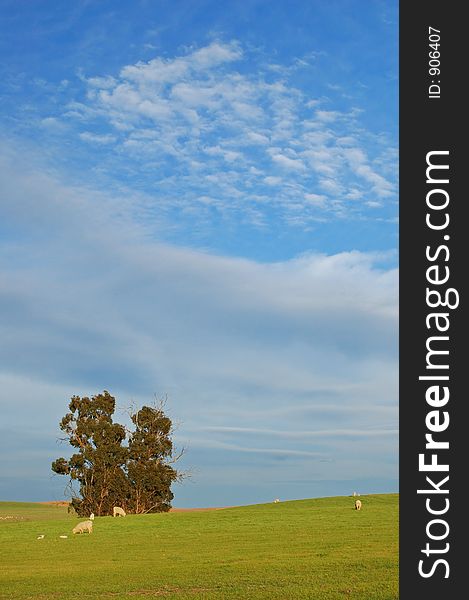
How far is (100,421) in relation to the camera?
73062 mm

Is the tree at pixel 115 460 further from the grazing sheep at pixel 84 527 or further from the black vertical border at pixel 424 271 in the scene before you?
the black vertical border at pixel 424 271

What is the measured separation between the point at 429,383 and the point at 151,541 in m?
36.1

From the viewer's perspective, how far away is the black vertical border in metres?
10.6

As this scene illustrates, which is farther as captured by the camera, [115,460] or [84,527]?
[115,460]

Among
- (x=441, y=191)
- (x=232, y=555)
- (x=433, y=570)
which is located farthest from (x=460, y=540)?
(x=232, y=555)

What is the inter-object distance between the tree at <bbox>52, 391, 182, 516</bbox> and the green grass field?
43.7ft

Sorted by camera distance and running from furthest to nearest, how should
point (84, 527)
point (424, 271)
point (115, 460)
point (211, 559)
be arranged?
point (115, 460), point (84, 527), point (211, 559), point (424, 271)

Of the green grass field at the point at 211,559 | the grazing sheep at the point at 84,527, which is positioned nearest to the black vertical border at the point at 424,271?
the green grass field at the point at 211,559

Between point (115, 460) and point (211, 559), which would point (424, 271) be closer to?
point (211, 559)

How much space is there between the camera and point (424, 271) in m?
11.0

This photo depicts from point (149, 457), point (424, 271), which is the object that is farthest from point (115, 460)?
point (424, 271)

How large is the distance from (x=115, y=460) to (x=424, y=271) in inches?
2565

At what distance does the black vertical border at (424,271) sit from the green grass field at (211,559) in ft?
35.0

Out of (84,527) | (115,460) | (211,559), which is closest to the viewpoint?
(211,559)
